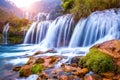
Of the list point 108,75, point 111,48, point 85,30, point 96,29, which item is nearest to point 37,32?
point 85,30

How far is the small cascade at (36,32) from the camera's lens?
76.0 feet

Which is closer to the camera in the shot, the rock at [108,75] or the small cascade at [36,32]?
the rock at [108,75]

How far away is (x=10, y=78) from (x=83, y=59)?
2.90m

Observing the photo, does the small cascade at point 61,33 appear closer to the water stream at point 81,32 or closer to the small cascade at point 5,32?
the water stream at point 81,32

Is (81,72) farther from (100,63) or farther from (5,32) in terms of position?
(5,32)

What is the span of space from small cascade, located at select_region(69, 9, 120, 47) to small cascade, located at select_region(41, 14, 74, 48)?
1.06 meters

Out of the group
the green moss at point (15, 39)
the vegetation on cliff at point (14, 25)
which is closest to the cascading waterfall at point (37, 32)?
the green moss at point (15, 39)

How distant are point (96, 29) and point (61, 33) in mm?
4138

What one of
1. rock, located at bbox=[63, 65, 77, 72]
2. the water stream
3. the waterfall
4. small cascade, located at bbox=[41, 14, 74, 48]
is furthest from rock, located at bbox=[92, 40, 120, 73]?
small cascade, located at bbox=[41, 14, 74, 48]

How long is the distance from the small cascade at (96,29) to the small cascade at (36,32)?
6.16 metres

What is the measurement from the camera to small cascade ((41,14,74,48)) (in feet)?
60.8

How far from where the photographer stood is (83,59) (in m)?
7.88

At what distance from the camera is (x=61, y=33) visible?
63.0 feet

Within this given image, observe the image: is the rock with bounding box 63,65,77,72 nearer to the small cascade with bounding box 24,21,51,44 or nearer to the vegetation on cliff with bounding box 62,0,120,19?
the vegetation on cliff with bounding box 62,0,120,19
